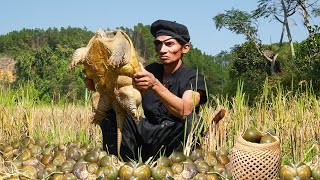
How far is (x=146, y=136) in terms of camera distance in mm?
2660

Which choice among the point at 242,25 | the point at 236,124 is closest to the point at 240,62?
the point at 242,25

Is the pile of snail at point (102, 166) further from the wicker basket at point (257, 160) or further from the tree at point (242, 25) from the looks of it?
the tree at point (242, 25)

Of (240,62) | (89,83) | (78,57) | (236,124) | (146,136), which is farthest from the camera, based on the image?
(240,62)

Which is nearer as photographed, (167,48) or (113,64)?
(113,64)

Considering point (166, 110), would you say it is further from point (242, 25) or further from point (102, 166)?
point (242, 25)

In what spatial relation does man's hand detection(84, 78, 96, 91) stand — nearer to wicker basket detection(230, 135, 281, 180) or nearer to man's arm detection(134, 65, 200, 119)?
man's arm detection(134, 65, 200, 119)

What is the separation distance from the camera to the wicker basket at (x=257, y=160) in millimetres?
1979

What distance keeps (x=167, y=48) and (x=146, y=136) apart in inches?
20.4

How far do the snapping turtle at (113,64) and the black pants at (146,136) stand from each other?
32 centimetres

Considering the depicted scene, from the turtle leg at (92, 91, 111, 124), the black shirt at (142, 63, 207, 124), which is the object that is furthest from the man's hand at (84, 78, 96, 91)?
the black shirt at (142, 63, 207, 124)

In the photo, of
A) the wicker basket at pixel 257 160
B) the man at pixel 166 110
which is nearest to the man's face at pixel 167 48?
the man at pixel 166 110

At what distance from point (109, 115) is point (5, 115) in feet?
5.54

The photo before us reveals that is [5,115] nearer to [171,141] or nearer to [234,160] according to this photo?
[171,141]

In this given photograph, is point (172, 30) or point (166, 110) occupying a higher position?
point (172, 30)
